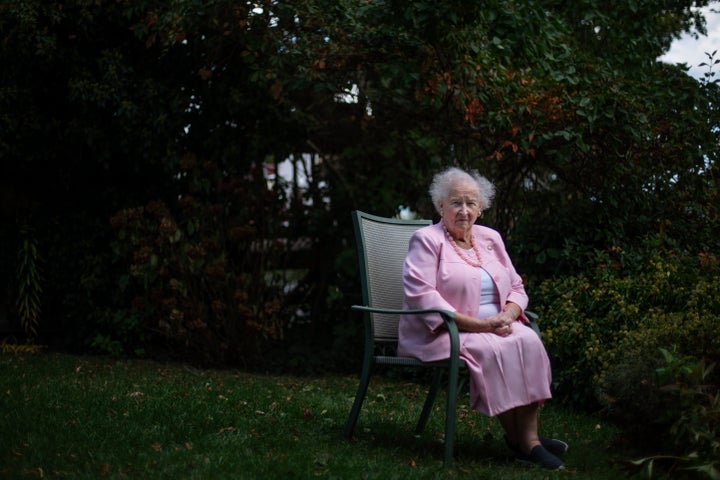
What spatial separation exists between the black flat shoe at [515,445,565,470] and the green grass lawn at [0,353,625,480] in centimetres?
6

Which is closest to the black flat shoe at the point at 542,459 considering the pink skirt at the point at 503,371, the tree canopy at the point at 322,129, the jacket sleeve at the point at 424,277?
the pink skirt at the point at 503,371

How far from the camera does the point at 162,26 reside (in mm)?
6320

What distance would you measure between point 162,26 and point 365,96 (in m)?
1.99

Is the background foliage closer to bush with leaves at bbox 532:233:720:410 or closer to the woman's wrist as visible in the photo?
bush with leaves at bbox 532:233:720:410

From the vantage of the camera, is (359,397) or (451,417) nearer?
(451,417)

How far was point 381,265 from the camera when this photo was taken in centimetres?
442

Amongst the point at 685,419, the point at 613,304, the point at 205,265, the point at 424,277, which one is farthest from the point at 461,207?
the point at 205,265

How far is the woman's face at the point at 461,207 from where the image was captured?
4230 mm

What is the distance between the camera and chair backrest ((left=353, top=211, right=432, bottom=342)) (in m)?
4.30

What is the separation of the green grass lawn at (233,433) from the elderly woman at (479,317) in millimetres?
272

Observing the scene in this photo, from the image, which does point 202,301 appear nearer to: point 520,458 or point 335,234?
point 335,234

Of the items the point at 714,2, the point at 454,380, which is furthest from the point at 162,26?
the point at 714,2

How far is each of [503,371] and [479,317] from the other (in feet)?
1.17

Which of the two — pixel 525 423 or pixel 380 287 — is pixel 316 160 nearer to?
pixel 380 287
